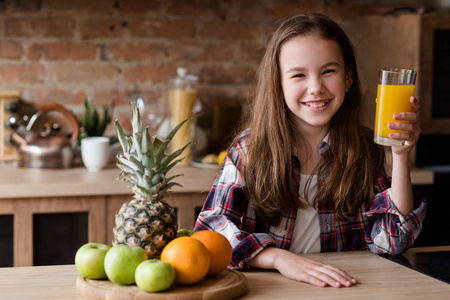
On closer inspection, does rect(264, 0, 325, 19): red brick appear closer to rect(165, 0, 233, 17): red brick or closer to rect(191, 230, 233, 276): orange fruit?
rect(165, 0, 233, 17): red brick

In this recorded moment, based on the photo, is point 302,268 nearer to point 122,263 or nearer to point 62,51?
point 122,263

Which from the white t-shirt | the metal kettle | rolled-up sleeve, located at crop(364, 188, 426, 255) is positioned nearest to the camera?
rolled-up sleeve, located at crop(364, 188, 426, 255)

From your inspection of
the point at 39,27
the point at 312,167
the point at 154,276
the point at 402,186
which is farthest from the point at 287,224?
the point at 39,27

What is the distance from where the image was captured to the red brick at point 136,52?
3.04 metres

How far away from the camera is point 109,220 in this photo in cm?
250

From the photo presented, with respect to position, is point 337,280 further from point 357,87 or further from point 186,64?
point 186,64

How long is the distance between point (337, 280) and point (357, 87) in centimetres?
72

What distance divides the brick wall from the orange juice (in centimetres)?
157

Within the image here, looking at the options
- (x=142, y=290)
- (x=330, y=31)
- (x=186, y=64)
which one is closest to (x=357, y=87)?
(x=330, y=31)

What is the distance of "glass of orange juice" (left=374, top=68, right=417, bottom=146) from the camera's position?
1500 mm

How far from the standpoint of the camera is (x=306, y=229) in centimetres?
178

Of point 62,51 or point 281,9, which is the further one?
point 281,9

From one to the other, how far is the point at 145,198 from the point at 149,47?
182 cm

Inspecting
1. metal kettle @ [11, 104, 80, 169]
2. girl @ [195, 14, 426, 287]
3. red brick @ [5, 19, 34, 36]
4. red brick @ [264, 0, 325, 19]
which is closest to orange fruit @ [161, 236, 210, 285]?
girl @ [195, 14, 426, 287]
